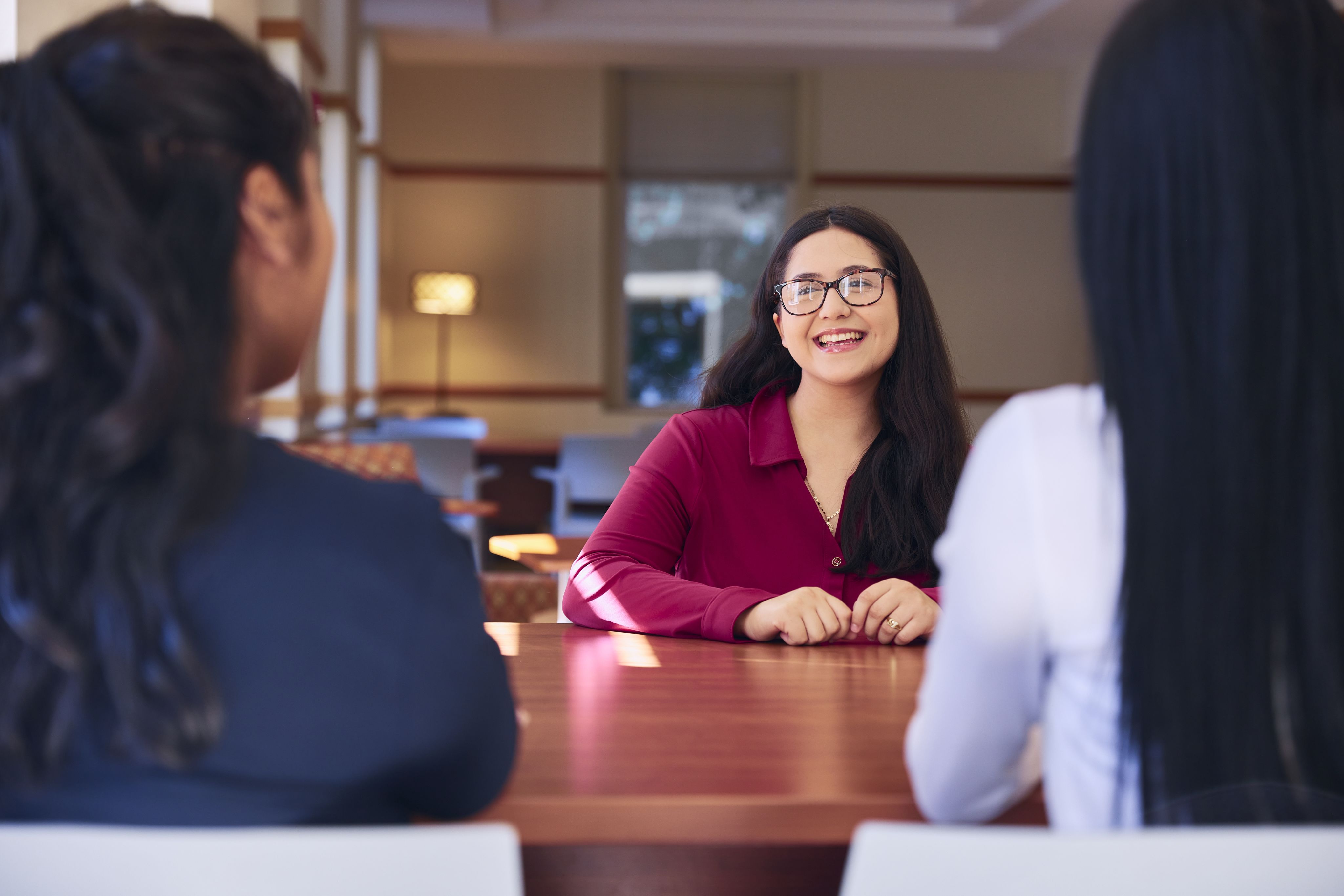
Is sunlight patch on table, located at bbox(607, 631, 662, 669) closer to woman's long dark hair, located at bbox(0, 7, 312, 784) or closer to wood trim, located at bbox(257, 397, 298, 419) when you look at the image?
woman's long dark hair, located at bbox(0, 7, 312, 784)

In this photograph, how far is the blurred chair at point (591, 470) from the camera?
480 centimetres

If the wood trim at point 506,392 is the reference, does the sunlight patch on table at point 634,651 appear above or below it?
below

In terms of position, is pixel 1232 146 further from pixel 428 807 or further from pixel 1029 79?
pixel 1029 79

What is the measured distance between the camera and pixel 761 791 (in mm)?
887

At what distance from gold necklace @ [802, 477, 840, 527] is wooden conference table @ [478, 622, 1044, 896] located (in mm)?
372

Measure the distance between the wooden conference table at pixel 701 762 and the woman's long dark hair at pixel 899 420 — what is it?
1.06 feet

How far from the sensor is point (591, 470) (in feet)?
15.9

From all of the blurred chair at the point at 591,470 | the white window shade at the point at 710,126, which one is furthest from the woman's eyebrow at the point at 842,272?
the white window shade at the point at 710,126

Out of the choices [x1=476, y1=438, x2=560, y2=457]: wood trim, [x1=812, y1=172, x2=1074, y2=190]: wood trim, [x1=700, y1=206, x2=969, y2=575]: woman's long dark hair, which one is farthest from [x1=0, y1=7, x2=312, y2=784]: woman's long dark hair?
[x1=812, y1=172, x2=1074, y2=190]: wood trim

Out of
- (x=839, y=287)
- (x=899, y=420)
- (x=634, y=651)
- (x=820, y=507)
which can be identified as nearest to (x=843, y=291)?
(x=839, y=287)

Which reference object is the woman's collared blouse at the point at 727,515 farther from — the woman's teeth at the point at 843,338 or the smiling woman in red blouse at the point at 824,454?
the woman's teeth at the point at 843,338

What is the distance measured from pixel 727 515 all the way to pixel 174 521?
1259 millimetres

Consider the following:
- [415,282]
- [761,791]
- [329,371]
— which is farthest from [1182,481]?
[415,282]

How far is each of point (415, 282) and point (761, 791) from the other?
720cm
